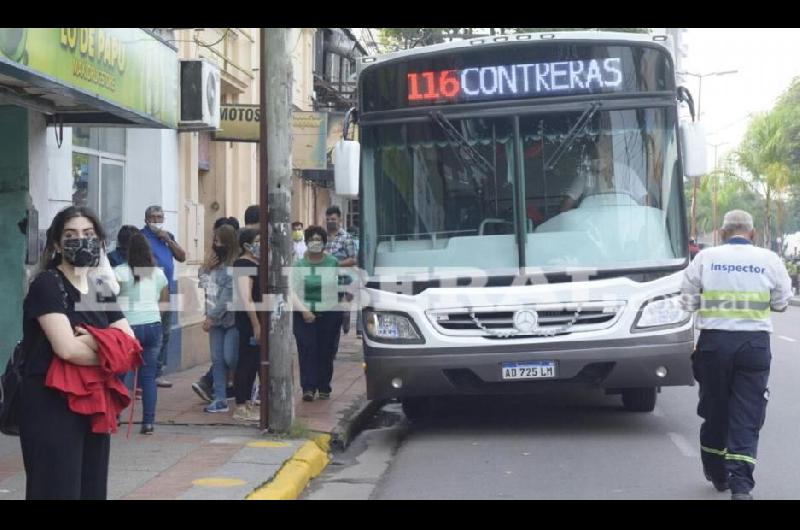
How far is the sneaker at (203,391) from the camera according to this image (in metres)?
11.2

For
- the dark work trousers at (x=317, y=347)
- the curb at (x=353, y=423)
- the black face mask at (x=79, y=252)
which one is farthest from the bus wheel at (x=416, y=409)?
the black face mask at (x=79, y=252)

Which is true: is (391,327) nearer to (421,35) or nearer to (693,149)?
(693,149)

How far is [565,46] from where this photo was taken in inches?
392

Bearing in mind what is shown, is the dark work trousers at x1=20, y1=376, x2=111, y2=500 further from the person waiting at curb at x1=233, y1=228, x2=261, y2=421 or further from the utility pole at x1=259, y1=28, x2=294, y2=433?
the person waiting at curb at x1=233, y1=228, x2=261, y2=421

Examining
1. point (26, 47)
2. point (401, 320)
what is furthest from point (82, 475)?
point (401, 320)

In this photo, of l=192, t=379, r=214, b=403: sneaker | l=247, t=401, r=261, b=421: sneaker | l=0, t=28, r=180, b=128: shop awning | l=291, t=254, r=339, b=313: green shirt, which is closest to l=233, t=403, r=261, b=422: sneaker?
l=247, t=401, r=261, b=421: sneaker

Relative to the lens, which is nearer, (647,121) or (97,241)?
(97,241)

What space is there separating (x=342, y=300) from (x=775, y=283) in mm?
6138

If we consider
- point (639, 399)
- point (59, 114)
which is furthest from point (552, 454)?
point (59, 114)

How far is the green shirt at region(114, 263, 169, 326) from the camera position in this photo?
9578 millimetres

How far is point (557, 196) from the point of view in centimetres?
980

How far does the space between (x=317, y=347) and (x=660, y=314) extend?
3662mm

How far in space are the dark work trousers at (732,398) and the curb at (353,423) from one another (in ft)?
10.7
